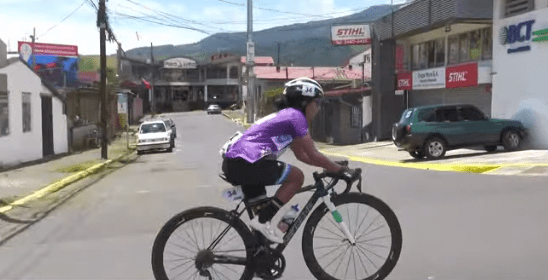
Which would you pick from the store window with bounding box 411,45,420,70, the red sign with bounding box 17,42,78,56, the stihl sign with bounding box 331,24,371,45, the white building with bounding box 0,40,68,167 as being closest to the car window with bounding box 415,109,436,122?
A: the store window with bounding box 411,45,420,70

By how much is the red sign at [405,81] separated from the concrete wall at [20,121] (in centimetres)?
1844

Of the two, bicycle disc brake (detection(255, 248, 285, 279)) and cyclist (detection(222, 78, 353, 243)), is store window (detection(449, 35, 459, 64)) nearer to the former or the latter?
cyclist (detection(222, 78, 353, 243))

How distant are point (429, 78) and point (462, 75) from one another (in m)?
3.35

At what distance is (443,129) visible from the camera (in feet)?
64.4

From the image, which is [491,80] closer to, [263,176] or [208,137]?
[263,176]

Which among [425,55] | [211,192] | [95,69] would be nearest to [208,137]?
[425,55]

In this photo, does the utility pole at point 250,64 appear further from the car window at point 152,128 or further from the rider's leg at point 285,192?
the rider's leg at point 285,192

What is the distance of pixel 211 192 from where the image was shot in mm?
12852

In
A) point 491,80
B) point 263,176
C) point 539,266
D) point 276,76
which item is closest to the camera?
point 263,176

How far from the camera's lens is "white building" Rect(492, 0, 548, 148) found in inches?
796

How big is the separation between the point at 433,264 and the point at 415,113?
47.0 feet

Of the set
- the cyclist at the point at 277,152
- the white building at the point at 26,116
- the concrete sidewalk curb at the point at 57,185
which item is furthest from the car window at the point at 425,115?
the cyclist at the point at 277,152

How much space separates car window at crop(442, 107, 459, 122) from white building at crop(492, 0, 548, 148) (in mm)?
3232

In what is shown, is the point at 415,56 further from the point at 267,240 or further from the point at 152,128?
the point at 267,240
